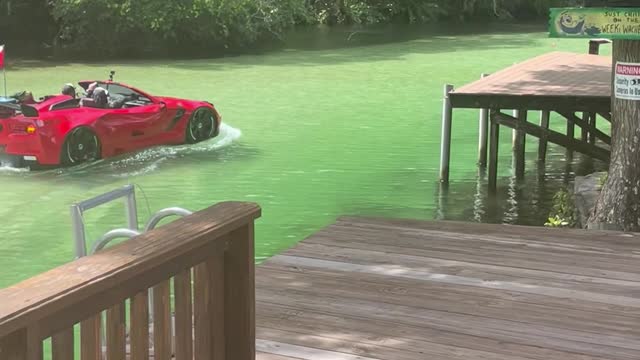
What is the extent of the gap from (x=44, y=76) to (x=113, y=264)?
2073 cm

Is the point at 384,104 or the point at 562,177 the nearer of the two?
the point at 562,177

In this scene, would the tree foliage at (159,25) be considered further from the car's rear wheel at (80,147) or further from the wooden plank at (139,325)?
the wooden plank at (139,325)

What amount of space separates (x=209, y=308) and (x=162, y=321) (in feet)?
0.77

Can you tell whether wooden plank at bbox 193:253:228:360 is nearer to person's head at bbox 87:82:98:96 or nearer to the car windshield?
person's head at bbox 87:82:98:96

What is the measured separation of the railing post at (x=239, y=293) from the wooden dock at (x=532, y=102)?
6.60 m

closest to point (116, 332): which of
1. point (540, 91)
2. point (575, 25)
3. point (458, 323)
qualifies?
point (458, 323)

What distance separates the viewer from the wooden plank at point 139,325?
232 cm

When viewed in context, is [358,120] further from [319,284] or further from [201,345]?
[201,345]

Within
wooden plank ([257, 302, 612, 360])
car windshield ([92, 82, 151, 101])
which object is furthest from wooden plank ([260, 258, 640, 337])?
car windshield ([92, 82, 151, 101])

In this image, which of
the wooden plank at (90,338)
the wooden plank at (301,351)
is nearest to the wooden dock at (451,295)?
the wooden plank at (301,351)

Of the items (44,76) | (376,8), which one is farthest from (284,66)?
(376,8)

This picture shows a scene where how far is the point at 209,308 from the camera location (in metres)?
2.64

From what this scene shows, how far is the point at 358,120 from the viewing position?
49.2 ft

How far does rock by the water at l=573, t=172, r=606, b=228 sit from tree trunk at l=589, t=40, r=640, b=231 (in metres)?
0.54
